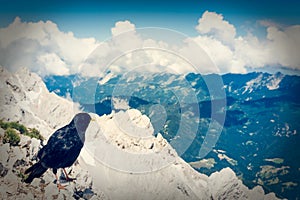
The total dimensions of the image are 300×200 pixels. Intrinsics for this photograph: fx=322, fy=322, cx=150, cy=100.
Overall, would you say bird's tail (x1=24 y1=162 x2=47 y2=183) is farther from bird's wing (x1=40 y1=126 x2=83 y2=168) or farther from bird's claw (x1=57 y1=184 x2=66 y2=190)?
bird's claw (x1=57 y1=184 x2=66 y2=190)

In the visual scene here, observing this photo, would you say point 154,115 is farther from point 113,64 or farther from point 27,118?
point 27,118

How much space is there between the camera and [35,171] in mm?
12961

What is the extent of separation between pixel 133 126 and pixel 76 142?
3.10m

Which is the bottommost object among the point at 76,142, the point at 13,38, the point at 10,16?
the point at 76,142

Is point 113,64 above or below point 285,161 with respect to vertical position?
above

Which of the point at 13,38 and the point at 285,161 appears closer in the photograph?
the point at 13,38

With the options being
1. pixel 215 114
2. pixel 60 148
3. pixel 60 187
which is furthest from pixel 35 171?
pixel 215 114

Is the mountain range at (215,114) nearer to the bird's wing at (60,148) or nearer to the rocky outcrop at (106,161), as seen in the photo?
the rocky outcrop at (106,161)

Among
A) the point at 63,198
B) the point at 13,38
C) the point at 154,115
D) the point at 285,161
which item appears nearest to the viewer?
the point at 63,198

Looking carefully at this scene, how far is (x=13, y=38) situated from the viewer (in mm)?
15219

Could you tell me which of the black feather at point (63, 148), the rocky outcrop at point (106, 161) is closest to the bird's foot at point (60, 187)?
the rocky outcrop at point (106, 161)

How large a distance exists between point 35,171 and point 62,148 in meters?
1.37

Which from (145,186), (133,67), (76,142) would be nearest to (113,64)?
(133,67)

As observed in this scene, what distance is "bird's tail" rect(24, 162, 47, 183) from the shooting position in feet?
42.1
